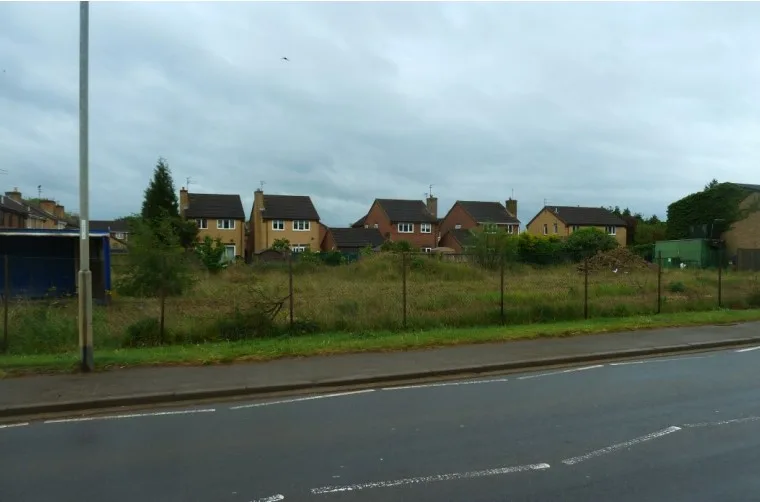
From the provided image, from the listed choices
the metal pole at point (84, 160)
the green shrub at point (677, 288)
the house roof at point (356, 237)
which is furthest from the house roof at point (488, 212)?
the metal pole at point (84, 160)

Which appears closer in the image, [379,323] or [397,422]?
[397,422]

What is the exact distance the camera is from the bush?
12.1 m

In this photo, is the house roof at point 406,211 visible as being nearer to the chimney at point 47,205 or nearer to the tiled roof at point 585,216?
the tiled roof at point 585,216

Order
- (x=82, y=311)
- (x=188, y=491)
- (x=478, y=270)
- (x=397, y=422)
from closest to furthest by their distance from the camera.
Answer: (x=188, y=491)
(x=397, y=422)
(x=82, y=311)
(x=478, y=270)

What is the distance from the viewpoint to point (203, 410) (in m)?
7.64

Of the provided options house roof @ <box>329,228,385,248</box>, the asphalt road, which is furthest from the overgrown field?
house roof @ <box>329,228,385,248</box>

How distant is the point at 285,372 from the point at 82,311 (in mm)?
3380

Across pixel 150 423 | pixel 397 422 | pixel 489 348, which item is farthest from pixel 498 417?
pixel 489 348

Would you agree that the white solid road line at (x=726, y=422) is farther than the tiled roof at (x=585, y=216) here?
No

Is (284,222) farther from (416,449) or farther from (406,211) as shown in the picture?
(416,449)

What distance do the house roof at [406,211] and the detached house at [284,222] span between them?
9717mm

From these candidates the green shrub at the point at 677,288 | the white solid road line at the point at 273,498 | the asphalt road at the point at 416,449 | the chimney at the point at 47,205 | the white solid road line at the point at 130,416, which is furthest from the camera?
the chimney at the point at 47,205

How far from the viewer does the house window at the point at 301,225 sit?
63.9m

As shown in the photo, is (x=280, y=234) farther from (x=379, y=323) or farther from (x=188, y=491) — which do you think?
(x=188, y=491)
